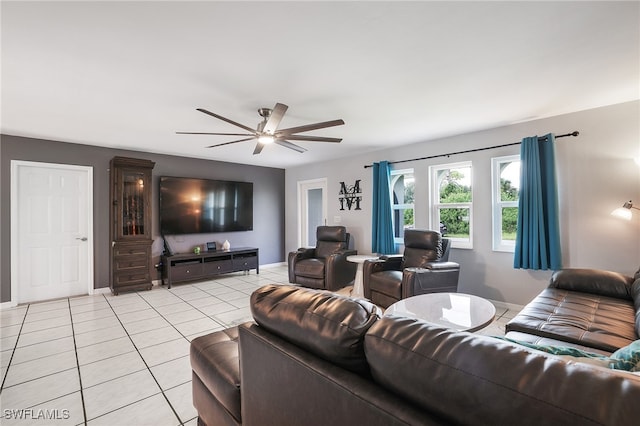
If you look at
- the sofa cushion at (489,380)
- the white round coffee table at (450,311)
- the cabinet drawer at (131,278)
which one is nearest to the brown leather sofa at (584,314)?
the white round coffee table at (450,311)

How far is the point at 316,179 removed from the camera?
245 inches

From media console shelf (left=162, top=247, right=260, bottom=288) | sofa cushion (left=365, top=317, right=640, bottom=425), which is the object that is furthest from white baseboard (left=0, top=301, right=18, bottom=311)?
sofa cushion (left=365, top=317, right=640, bottom=425)

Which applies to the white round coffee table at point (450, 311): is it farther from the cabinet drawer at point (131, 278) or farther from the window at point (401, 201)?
the cabinet drawer at point (131, 278)

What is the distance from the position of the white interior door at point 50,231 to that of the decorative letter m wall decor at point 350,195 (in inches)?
161

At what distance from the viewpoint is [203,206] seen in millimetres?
5574

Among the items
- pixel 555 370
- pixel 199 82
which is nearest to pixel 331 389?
pixel 555 370

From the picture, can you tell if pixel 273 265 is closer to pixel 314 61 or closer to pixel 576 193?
pixel 314 61

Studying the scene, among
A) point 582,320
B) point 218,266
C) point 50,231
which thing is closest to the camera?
point 582,320

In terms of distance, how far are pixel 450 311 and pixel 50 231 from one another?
5279 mm

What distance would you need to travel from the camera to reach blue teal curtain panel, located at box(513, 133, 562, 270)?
330cm

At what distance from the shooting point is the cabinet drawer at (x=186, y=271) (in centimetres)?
489

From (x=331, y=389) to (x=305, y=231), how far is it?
231 inches

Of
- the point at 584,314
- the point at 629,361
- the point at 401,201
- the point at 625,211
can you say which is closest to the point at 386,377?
the point at 629,361

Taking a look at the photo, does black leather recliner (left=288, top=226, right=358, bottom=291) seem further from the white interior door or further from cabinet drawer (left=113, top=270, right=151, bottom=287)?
the white interior door
